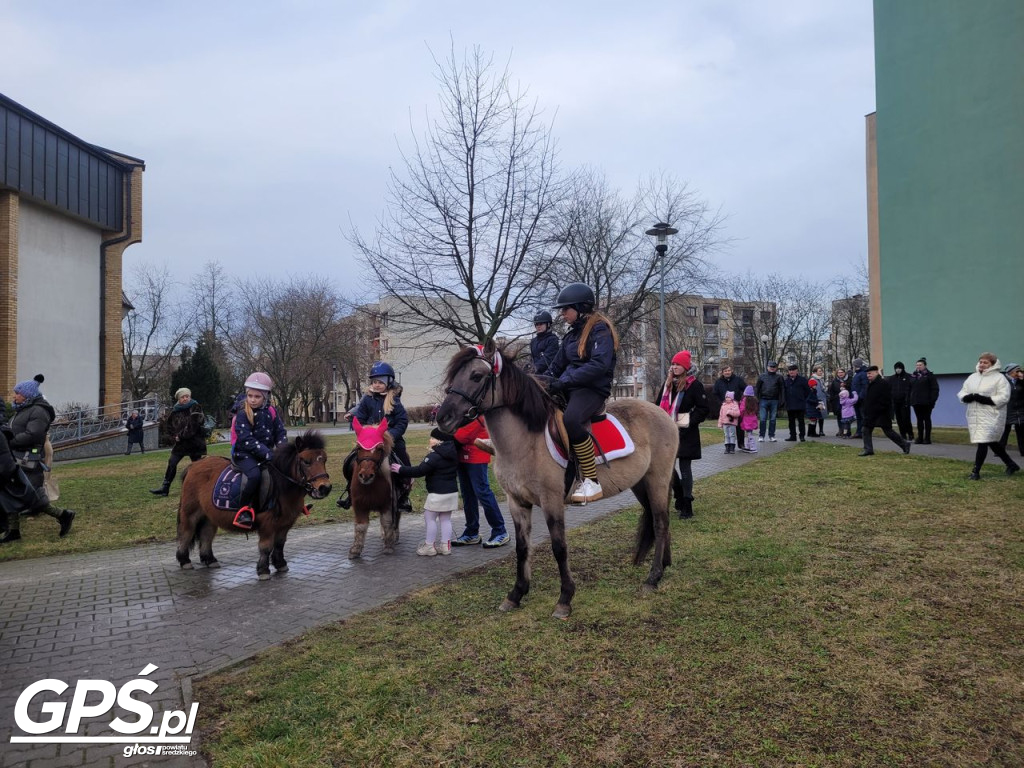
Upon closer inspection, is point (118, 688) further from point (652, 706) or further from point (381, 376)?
point (381, 376)

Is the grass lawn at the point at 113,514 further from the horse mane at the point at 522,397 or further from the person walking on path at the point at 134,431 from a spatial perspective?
the person walking on path at the point at 134,431

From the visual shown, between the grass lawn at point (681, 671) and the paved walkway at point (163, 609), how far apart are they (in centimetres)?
37

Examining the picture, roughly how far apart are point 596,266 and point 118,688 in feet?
96.1

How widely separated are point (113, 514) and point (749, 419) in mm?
14584

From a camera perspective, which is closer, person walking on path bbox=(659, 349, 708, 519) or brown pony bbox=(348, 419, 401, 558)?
brown pony bbox=(348, 419, 401, 558)

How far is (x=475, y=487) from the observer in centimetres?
781

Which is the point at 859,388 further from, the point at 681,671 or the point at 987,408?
the point at 681,671

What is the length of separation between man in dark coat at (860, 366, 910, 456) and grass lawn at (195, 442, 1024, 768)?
785 cm

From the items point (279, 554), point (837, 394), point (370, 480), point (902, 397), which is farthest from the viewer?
point (837, 394)

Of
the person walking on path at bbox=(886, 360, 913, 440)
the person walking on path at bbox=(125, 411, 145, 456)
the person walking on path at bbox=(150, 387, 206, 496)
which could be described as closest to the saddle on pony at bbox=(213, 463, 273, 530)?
the person walking on path at bbox=(150, 387, 206, 496)

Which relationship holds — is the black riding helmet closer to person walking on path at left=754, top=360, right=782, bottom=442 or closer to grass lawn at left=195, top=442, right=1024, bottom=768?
grass lawn at left=195, top=442, right=1024, bottom=768

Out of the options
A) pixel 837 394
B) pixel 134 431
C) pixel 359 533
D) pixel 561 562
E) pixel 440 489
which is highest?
pixel 837 394

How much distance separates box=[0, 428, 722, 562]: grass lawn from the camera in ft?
28.2

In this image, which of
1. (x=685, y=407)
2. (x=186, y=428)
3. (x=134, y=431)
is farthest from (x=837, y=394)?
(x=134, y=431)
